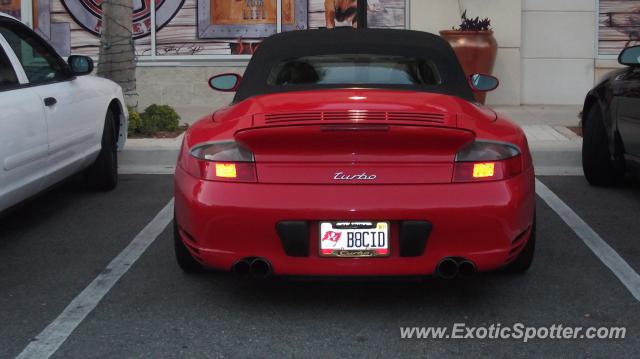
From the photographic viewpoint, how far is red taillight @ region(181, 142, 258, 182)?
Answer: 4289mm

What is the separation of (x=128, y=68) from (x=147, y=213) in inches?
159

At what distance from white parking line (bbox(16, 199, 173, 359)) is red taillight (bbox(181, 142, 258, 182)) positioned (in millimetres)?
897

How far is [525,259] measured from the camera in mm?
5047

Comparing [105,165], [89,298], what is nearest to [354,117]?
[89,298]

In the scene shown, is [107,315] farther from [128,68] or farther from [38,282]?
[128,68]

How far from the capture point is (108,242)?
6.10 metres

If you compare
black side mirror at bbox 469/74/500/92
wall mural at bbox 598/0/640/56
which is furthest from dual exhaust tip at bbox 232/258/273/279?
wall mural at bbox 598/0/640/56

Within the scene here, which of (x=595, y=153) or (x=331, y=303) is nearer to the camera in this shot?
(x=331, y=303)

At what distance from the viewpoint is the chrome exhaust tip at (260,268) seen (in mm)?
4297

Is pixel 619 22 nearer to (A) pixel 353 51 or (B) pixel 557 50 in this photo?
(B) pixel 557 50

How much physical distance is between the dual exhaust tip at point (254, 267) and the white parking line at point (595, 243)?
1.90 m

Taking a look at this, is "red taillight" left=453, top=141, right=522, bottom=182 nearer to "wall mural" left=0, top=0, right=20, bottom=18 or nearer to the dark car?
the dark car

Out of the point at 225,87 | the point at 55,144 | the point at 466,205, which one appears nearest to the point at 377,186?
the point at 466,205

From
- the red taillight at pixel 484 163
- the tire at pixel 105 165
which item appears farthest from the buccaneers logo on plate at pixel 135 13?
the red taillight at pixel 484 163
